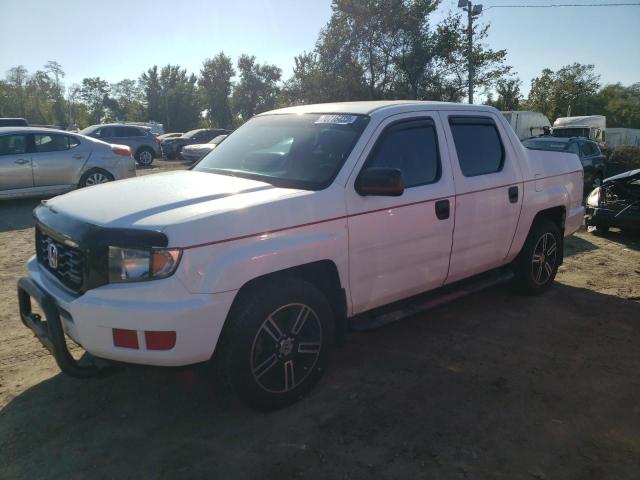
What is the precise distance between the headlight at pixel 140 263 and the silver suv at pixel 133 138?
18.2 metres

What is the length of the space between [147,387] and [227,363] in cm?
98

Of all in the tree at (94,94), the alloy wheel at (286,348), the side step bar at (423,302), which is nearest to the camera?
the alloy wheel at (286,348)

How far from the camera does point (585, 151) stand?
13.7 m

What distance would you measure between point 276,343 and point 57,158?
349 inches

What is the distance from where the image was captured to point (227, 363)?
283cm

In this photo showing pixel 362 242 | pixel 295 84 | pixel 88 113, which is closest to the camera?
pixel 362 242

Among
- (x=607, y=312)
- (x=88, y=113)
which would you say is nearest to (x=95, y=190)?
(x=607, y=312)

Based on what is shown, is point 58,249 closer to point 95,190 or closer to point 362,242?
point 95,190

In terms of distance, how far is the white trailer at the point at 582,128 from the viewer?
21469 millimetres

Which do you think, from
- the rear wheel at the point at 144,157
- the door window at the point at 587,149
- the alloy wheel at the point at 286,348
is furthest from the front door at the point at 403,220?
the rear wheel at the point at 144,157

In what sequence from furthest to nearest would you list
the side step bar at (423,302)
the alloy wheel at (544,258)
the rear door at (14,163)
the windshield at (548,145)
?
1. the windshield at (548,145)
2. the rear door at (14,163)
3. the alloy wheel at (544,258)
4. the side step bar at (423,302)

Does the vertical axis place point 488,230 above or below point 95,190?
below

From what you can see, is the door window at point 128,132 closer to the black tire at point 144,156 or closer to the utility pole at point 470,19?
the black tire at point 144,156

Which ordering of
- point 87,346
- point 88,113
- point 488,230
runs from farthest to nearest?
point 88,113 < point 488,230 < point 87,346
